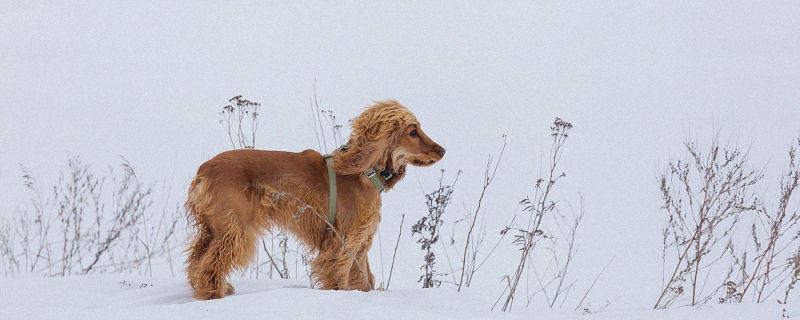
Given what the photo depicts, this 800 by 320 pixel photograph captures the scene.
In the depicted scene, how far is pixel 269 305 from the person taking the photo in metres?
3.94

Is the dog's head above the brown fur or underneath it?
above

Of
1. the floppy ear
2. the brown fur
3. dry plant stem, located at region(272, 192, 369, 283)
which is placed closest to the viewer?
dry plant stem, located at region(272, 192, 369, 283)

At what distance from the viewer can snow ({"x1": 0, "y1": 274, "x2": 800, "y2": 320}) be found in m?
3.84

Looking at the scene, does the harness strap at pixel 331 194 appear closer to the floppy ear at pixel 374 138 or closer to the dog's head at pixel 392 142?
the floppy ear at pixel 374 138

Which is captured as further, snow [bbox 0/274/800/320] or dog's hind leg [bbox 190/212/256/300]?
dog's hind leg [bbox 190/212/256/300]

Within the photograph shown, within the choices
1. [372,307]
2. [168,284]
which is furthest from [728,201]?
[168,284]

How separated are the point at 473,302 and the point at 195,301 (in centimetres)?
162

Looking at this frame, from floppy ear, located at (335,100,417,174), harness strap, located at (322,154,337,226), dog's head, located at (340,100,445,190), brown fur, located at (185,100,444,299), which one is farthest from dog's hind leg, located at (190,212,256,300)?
dog's head, located at (340,100,445,190)

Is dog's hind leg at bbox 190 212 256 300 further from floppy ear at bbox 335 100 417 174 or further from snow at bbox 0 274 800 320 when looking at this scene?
floppy ear at bbox 335 100 417 174

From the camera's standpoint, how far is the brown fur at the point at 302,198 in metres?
4.44

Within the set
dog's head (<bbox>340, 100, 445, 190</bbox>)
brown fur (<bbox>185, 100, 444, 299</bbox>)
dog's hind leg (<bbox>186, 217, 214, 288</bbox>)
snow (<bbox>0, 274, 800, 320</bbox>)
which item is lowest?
snow (<bbox>0, 274, 800, 320</bbox>)

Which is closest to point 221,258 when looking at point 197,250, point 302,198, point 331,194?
point 197,250

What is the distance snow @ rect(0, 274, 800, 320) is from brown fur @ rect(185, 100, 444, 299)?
0.34 meters

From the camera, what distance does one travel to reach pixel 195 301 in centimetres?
428
